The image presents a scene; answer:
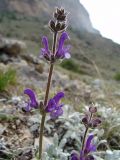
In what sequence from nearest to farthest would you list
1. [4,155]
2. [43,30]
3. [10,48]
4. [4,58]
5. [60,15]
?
[60,15], [4,155], [4,58], [10,48], [43,30]

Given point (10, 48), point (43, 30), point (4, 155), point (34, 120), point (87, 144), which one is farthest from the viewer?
point (43, 30)

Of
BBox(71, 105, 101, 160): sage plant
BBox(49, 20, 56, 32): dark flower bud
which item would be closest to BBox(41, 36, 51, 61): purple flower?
BBox(49, 20, 56, 32): dark flower bud

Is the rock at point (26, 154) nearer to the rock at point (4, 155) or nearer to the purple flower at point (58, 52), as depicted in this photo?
the rock at point (4, 155)

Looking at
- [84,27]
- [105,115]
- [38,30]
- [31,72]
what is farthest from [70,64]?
[84,27]

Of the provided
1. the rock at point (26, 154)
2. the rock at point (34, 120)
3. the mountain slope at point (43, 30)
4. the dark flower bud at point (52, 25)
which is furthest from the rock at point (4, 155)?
the mountain slope at point (43, 30)

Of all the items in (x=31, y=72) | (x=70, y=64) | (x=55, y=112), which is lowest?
(x=55, y=112)

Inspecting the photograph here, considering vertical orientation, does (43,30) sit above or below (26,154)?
above

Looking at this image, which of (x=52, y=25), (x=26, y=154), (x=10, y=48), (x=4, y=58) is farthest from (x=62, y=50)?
(x=10, y=48)

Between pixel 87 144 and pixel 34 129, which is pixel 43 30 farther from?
pixel 87 144

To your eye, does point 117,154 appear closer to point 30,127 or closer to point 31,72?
point 30,127

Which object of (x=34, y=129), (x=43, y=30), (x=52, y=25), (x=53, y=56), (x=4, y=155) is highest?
(x=43, y=30)

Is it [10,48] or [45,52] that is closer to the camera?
[45,52]
